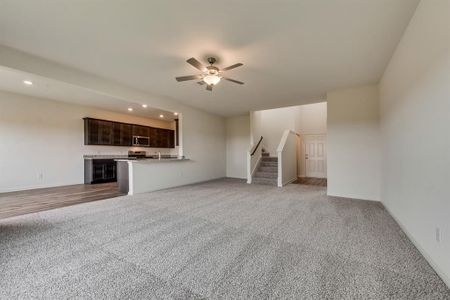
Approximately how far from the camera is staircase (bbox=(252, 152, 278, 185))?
21.2 feet

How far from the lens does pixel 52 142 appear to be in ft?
18.8

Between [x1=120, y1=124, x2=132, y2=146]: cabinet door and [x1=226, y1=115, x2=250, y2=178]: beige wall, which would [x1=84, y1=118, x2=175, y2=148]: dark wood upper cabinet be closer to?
[x1=120, y1=124, x2=132, y2=146]: cabinet door

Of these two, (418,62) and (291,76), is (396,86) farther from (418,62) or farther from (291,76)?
(291,76)

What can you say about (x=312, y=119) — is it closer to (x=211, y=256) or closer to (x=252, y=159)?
(x=252, y=159)

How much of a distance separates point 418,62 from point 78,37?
4.26 m

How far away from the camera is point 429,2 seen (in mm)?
1819

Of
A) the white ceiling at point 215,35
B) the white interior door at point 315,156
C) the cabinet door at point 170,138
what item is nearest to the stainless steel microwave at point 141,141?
the cabinet door at point 170,138

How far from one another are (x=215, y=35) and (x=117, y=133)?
6.19 meters

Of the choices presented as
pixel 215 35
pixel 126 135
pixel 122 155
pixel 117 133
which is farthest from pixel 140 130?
pixel 215 35

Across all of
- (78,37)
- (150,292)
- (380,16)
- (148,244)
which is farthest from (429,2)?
(78,37)

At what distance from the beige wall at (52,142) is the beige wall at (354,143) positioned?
4174 mm

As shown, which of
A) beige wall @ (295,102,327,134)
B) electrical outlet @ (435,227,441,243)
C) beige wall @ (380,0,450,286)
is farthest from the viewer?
beige wall @ (295,102,327,134)

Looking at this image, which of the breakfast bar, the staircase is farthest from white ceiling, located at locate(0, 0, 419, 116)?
the staircase

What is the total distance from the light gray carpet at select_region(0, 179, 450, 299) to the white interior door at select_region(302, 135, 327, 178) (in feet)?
14.8
